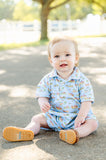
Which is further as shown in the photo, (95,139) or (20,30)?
(20,30)

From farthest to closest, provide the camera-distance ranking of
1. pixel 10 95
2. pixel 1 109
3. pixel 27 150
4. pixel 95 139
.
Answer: pixel 10 95 → pixel 1 109 → pixel 95 139 → pixel 27 150

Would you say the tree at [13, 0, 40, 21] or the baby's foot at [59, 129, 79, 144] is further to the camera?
the tree at [13, 0, 40, 21]

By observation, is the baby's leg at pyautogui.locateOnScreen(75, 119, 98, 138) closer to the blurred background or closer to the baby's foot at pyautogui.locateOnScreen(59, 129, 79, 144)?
the baby's foot at pyautogui.locateOnScreen(59, 129, 79, 144)

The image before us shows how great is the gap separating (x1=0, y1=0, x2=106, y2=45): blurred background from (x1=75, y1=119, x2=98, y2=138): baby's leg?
9.40 ft

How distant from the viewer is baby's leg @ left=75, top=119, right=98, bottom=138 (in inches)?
91.6

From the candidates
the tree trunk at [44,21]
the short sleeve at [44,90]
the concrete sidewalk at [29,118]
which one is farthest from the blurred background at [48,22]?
the short sleeve at [44,90]

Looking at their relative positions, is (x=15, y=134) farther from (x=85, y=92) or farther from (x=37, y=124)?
(x=85, y=92)

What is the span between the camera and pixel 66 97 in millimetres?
2484

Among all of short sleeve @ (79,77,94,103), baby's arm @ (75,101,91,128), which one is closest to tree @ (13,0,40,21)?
short sleeve @ (79,77,94,103)

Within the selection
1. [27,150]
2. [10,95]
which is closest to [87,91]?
[27,150]

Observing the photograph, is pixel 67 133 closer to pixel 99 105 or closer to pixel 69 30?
pixel 99 105

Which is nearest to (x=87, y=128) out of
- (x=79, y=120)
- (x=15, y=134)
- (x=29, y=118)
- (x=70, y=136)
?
(x=79, y=120)

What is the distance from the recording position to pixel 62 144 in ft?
7.22

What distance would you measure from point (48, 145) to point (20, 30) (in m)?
21.7
